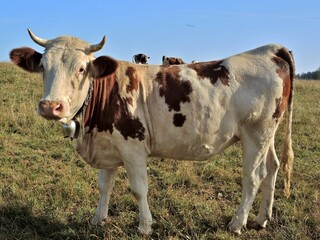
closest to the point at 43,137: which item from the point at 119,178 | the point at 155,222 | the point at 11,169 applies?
the point at 11,169

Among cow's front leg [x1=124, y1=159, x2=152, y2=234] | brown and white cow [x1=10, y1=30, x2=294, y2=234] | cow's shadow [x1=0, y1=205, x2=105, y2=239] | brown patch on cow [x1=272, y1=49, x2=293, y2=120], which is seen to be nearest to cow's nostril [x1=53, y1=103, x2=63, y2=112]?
brown and white cow [x1=10, y1=30, x2=294, y2=234]

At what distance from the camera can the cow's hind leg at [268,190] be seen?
209 inches

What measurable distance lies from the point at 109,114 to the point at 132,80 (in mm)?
496

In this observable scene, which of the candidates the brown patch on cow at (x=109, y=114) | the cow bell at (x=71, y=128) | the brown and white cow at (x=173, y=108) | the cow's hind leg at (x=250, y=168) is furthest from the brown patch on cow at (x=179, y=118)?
the cow bell at (x=71, y=128)

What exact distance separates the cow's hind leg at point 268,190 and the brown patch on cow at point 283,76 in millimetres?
550

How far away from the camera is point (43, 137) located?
867 centimetres

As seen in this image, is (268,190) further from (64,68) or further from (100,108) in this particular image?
(64,68)

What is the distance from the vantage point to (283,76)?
5137 millimetres

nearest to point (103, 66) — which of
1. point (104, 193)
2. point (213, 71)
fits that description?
point (213, 71)

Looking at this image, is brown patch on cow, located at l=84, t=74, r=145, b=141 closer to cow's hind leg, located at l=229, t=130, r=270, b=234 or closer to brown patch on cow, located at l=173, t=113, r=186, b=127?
brown patch on cow, located at l=173, t=113, r=186, b=127

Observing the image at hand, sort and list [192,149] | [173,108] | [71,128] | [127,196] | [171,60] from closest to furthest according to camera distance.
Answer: [71,128], [173,108], [192,149], [127,196], [171,60]

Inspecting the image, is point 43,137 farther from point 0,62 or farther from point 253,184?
point 0,62

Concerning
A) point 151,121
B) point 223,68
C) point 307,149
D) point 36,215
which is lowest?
point 36,215

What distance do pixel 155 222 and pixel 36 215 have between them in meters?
1.54
